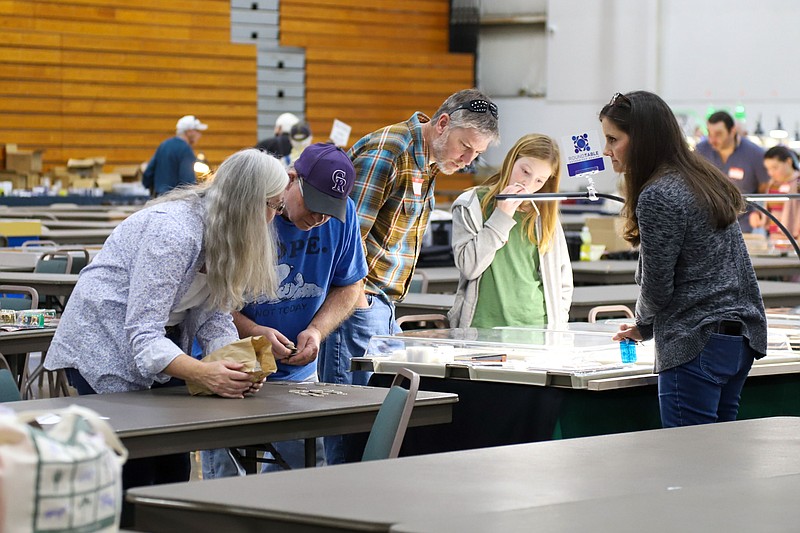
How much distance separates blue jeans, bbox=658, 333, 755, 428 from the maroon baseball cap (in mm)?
946

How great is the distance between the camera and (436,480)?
2.14 metres

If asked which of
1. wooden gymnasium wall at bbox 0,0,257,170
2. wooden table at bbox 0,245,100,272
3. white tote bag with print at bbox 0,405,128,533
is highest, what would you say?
wooden gymnasium wall at bbox 0,0,257,170

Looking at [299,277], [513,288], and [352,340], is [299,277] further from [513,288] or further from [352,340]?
[513,288]

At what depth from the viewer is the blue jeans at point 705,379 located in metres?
3.24

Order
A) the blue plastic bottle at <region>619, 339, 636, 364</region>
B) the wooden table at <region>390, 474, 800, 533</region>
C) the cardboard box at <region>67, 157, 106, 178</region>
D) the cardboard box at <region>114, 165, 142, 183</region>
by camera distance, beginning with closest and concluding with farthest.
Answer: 1. the wooden table at <region>390, 474, 800, 533</region>
2. the blue plastic bottle at <region>619, 339, 636, 364</region>
3. the cardboard box at <region>67, 157, 106, 178</region>
4. the cardboard box at <region>114, 165, 142, 183</region>

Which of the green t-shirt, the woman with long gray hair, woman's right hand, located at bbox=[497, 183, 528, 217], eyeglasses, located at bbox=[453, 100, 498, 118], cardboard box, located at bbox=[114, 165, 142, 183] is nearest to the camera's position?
the woman with long gray hair

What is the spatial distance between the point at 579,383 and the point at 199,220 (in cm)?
116

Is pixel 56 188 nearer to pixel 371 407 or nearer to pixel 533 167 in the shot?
pixel 533 167

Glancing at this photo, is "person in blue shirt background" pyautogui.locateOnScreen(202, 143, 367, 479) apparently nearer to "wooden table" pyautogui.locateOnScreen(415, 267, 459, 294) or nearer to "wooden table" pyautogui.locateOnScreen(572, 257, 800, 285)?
"wooden table" pyautogui.locateOnScreen(415, 267, 459, 294)

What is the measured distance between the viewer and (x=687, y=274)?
3252 millimetres

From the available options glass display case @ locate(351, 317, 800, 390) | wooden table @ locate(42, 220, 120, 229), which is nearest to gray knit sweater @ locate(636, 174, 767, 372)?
glass display case @ locate(351, 317, 800, 390)

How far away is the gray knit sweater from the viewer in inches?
126

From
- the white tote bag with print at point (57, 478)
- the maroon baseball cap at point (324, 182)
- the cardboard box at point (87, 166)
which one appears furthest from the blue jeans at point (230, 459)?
the cardboard box at point (87, 166)

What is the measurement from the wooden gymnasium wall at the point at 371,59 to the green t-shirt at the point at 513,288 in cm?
1283
